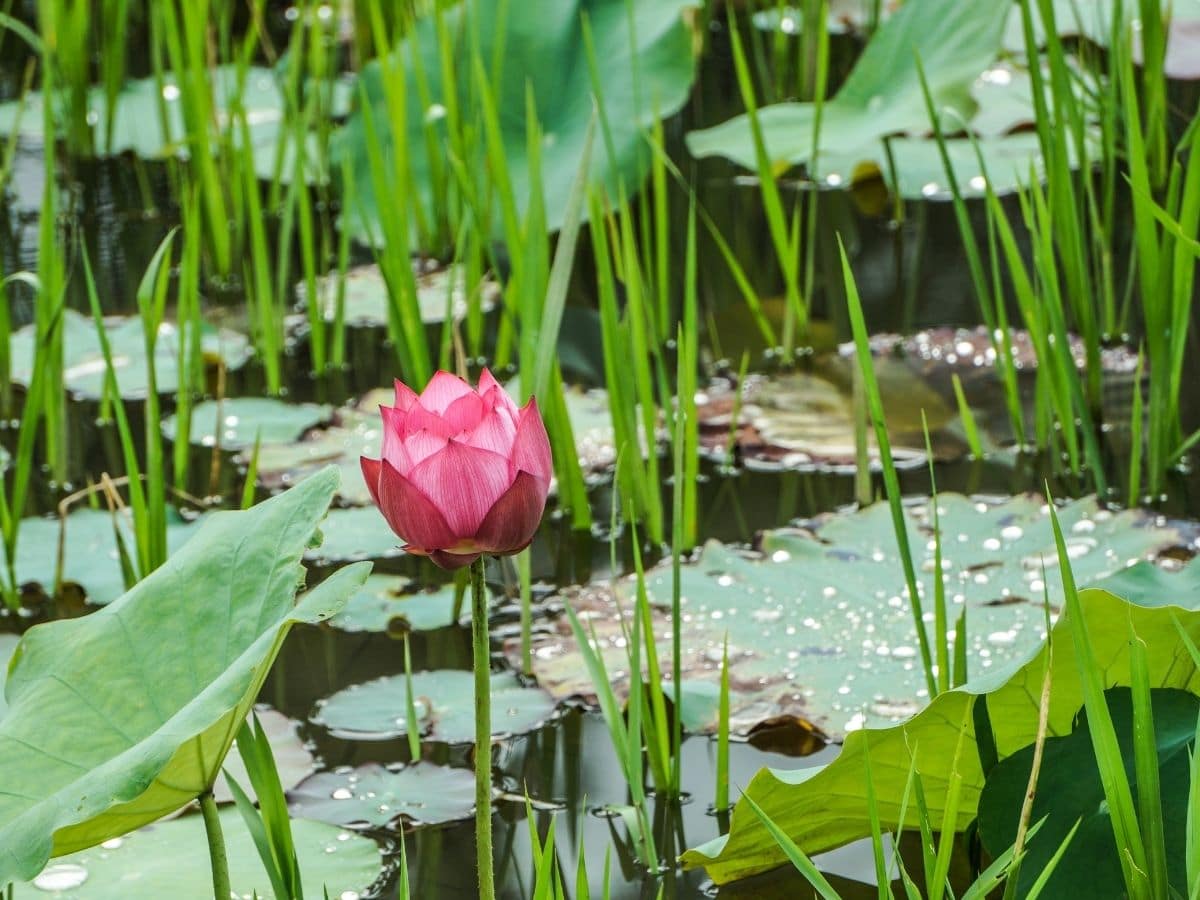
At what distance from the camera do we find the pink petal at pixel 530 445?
768 millimetres

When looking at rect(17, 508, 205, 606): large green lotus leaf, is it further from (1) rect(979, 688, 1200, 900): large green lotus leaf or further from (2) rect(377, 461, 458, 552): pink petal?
(1) rect(979, 688, 1200, 900): large green lotus leaf

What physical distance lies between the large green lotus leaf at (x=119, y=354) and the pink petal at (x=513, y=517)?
4.24 ft

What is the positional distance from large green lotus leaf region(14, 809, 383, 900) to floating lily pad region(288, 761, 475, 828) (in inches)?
1.5

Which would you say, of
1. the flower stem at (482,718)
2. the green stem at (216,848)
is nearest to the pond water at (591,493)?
the flower stem at (482,718)

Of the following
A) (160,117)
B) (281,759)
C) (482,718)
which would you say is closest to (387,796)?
(281,759)

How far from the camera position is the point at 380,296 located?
7.38 ft

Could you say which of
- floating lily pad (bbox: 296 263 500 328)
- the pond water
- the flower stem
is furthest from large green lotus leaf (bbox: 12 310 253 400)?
the flower stem

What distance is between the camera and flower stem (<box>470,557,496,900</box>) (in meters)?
0.76

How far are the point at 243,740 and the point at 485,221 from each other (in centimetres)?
113

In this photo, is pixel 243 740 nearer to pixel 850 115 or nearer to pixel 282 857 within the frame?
pixel 282 857

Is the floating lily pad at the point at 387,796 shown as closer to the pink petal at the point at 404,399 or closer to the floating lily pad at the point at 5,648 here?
the floating lily pad at the point at 5,648

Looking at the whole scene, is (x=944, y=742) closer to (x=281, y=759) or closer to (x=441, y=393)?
(x=441, y=393)

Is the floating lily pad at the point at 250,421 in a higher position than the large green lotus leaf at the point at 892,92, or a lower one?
lower

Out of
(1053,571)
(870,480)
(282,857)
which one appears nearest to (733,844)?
(282,857)
